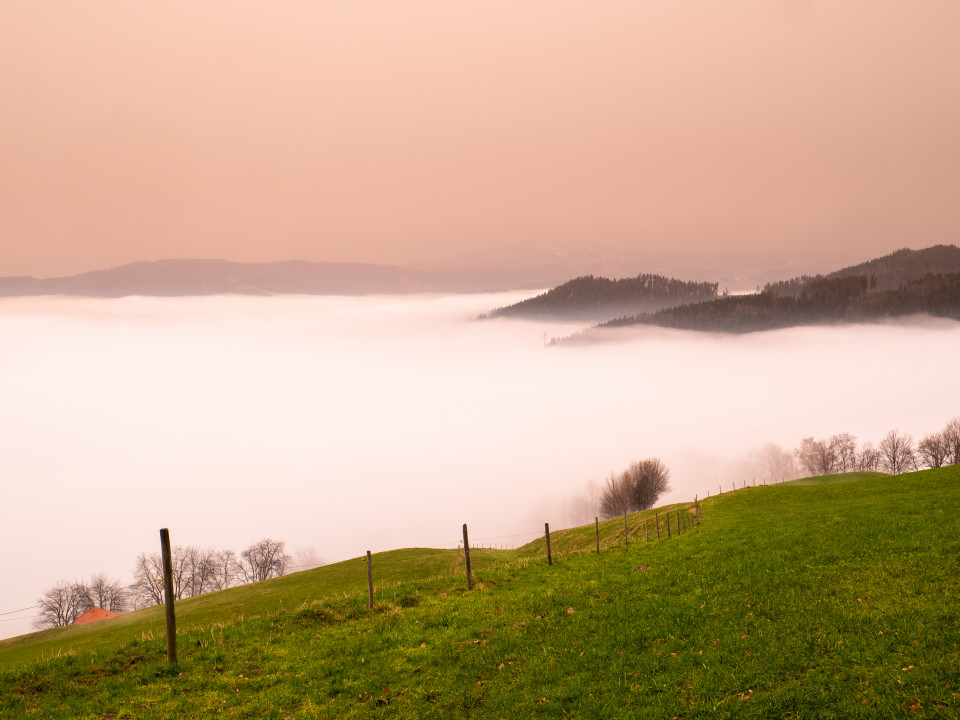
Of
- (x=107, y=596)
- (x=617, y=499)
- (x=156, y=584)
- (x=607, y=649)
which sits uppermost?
(x=607, y=649)

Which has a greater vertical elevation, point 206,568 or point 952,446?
point 952,446

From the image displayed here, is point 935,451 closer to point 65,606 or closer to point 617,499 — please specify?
point 617,499

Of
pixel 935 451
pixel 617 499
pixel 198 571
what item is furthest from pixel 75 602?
pixel 935 451

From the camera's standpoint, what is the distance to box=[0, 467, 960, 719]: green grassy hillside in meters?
14.7

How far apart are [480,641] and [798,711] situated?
12.0 meters

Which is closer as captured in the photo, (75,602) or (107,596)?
(75,602)

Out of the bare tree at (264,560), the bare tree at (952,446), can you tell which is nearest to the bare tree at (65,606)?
the bare tree at (264,560)

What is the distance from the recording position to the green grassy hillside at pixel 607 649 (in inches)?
578

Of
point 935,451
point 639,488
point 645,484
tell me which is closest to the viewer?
point 639,488

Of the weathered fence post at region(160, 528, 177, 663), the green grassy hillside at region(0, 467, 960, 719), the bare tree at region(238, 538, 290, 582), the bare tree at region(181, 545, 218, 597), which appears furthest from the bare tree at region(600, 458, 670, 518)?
the weathered fence post at region(160, 528, 177, 663)

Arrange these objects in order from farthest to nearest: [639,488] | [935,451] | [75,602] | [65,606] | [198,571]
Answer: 1. [198,571]
2. [65,606]
3. [935,451]
4. [75,602]
5. [639,488]

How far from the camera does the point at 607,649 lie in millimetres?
18984

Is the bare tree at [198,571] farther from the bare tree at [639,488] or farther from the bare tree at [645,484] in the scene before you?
the bare tree at [645,484]

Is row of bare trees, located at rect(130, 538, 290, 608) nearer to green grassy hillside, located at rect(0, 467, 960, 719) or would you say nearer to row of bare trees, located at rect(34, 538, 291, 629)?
row of bare trees, located at rect(34, 538, 291, 629)
